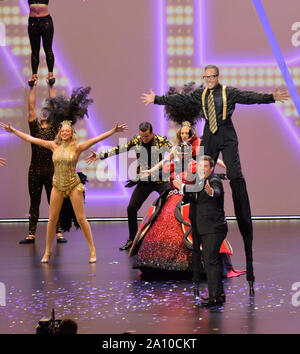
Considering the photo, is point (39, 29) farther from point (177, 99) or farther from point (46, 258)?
point (177, 99)

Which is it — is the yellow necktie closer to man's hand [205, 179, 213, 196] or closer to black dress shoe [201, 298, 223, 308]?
man's hand [205, 179, 213, 196]

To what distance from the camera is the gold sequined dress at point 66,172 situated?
7.16 m

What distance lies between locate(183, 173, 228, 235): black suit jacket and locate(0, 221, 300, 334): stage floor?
55cm

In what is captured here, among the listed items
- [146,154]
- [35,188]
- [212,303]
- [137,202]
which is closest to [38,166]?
[35,188]

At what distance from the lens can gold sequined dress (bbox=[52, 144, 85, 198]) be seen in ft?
23.5

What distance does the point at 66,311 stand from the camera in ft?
16.6

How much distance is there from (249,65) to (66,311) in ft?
21.8

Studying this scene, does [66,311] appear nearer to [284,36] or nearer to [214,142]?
[214,142]

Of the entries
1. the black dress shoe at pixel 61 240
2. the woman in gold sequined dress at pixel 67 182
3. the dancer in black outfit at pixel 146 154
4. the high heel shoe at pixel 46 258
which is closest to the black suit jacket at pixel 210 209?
the woman in gold sequined dress at pixel 67 182

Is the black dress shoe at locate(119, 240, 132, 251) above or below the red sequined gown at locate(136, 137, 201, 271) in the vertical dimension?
below

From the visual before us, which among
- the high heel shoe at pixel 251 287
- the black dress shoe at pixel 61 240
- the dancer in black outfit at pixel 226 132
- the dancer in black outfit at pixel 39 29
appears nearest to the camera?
the high heel shoe at pixel 251 287

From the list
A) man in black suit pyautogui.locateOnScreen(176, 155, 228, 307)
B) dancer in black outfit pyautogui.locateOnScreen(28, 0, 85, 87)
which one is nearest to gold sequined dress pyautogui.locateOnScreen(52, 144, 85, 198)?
man in black suit pyautogui.locateOnScreen(176, 155, 228, 307)

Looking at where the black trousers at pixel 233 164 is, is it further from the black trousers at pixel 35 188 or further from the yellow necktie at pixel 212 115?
the black trousers at pixel 35 188
